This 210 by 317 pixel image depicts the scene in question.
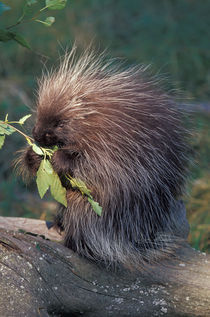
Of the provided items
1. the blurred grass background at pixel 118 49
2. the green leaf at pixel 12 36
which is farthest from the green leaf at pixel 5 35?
the blurred grass background at pixel 118 49

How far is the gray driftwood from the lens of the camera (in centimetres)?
197

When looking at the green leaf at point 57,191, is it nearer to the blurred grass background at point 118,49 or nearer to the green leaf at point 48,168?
the green leaf at point 48,168

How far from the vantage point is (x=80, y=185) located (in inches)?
85.3

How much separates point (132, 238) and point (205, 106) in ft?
9.91

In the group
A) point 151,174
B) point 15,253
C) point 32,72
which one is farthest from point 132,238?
point 32,72

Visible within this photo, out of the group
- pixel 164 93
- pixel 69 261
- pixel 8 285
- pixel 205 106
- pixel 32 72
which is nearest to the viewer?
pixel 8 285

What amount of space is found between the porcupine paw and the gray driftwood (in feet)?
1.15

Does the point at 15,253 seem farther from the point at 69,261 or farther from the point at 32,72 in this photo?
the point at 32,72

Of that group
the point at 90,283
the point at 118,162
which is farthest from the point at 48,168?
the point at 90,283

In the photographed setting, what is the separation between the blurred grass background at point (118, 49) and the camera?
14.8 feet

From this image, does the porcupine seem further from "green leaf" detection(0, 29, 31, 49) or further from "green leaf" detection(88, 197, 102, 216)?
"green leaf" detection(0, 29, 31, 49)

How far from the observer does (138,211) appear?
2191 millimetres

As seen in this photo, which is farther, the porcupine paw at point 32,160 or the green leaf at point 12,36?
the porcupine paw at point 32,160

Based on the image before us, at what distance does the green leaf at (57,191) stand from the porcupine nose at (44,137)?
0.20m
